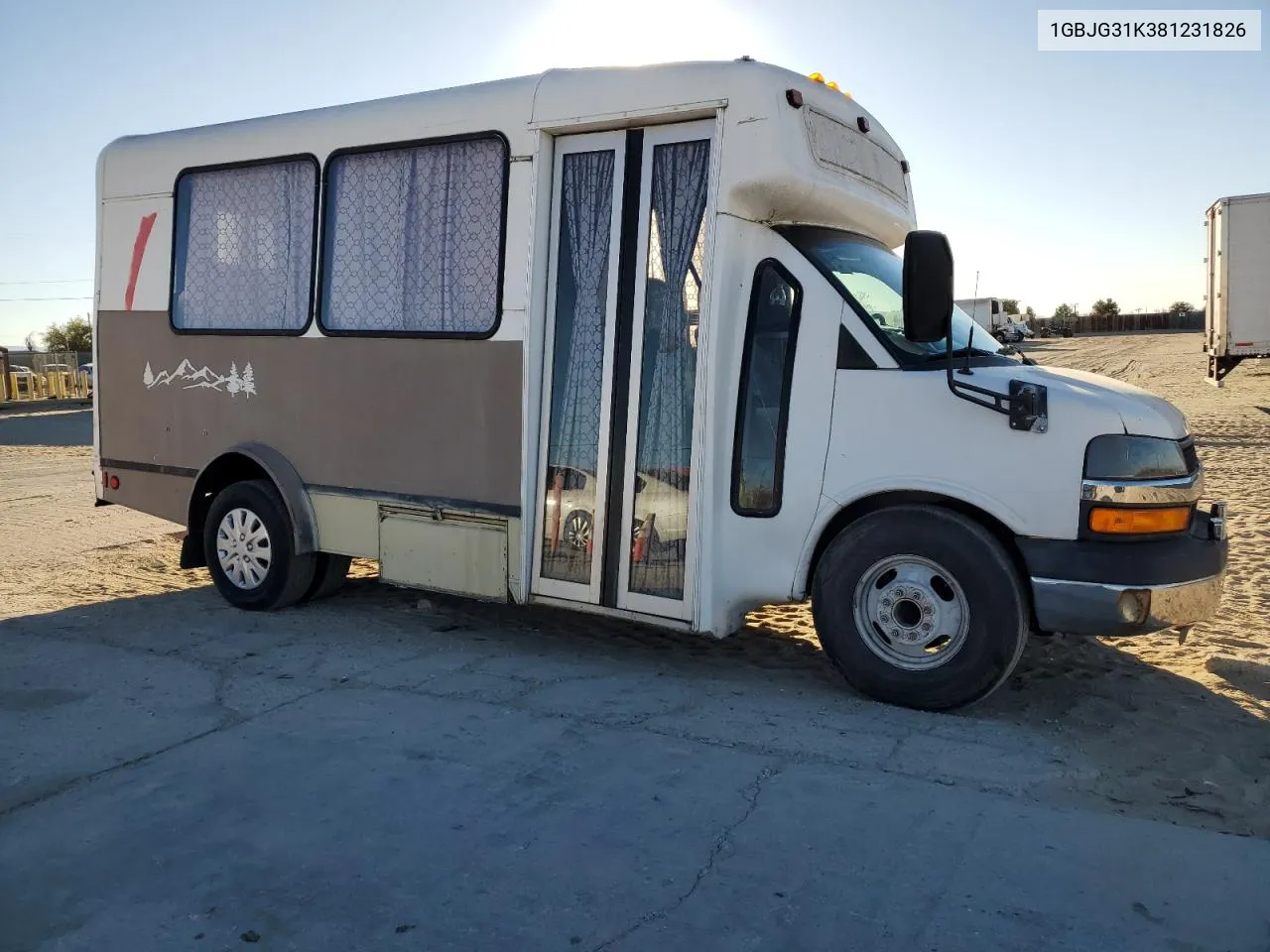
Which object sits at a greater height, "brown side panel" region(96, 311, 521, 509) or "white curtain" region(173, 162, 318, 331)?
"white curtain" region(173, 162, 318, 331)

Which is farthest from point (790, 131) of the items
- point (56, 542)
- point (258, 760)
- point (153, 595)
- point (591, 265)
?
point (56, 542)

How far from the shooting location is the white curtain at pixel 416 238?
19.0ft

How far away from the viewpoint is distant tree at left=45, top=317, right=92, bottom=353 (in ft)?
213

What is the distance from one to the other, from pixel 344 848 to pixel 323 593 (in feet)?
12.3

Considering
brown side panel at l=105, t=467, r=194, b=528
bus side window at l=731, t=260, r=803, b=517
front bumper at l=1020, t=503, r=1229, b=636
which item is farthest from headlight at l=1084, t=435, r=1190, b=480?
brown side panel at l=105, t=467, r=194, b=528

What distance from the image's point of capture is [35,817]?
3.75 m

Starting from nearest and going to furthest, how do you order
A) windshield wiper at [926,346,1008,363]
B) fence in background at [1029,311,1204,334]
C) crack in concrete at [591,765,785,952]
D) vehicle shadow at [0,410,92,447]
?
crack in concrete at [591,765,785,952] → windshield wiper at [926,346,1008,363] → vehicle shadow at [0,410,92,447] → fence in background at [1029,311,1204,334]

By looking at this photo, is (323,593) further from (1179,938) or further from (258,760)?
(1179,938)

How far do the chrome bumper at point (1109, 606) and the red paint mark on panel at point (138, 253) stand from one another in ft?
19.6

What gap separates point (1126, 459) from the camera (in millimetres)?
4395

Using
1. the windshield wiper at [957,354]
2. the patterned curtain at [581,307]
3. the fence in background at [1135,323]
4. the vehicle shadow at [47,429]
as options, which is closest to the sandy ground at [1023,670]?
the patterned curtain at [581,307]

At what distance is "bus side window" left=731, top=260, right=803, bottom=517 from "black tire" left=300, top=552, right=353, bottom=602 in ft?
9.93

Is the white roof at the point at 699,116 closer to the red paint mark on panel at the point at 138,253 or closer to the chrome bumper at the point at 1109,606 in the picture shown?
the red paint mark on panel at the point at 138,253

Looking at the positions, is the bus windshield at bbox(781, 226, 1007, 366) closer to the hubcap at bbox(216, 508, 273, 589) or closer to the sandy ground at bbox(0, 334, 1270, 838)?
the sandy ground at bbox(0, 334, 1270, 838)
